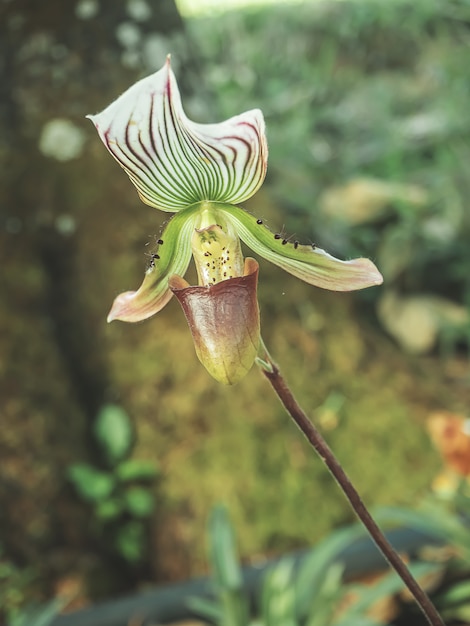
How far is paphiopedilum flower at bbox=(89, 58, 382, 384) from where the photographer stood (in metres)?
0.49

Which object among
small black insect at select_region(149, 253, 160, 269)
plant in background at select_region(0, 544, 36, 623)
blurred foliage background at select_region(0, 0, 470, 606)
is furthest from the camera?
blurred foliage background at select_region(0, 0, 470, 606)

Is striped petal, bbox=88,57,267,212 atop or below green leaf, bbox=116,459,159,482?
atop

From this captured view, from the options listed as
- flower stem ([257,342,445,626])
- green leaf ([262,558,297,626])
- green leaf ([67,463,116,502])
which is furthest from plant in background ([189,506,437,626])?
flower stem ([257,342,445,626])

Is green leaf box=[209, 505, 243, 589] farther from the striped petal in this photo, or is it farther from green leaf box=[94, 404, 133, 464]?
the striped petal

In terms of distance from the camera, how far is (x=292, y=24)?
409cm

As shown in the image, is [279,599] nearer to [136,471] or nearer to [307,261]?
[136,471]

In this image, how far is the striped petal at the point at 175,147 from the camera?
473mm

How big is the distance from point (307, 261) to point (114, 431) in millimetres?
1120

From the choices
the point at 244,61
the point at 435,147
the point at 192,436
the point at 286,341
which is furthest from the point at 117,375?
the point at 244,61

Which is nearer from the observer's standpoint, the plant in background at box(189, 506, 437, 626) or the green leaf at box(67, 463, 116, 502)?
the plant in background at box(189, 506, 437, 626)

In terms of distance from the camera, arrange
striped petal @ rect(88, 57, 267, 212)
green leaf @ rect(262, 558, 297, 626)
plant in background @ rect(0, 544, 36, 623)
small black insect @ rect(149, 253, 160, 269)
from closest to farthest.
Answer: striped petal @ rect(88, 57, 267, 212) → small black insect @ rect(149, 253, 160, 269) → green leaf @ rect(262, 558, 297, 626) → plant in background @ rect(0, 544, 36, 623)

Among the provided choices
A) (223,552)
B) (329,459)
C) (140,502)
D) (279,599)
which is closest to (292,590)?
(279,599)

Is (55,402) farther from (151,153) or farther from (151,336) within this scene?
(151,153)

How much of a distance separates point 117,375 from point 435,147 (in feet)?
7.51
